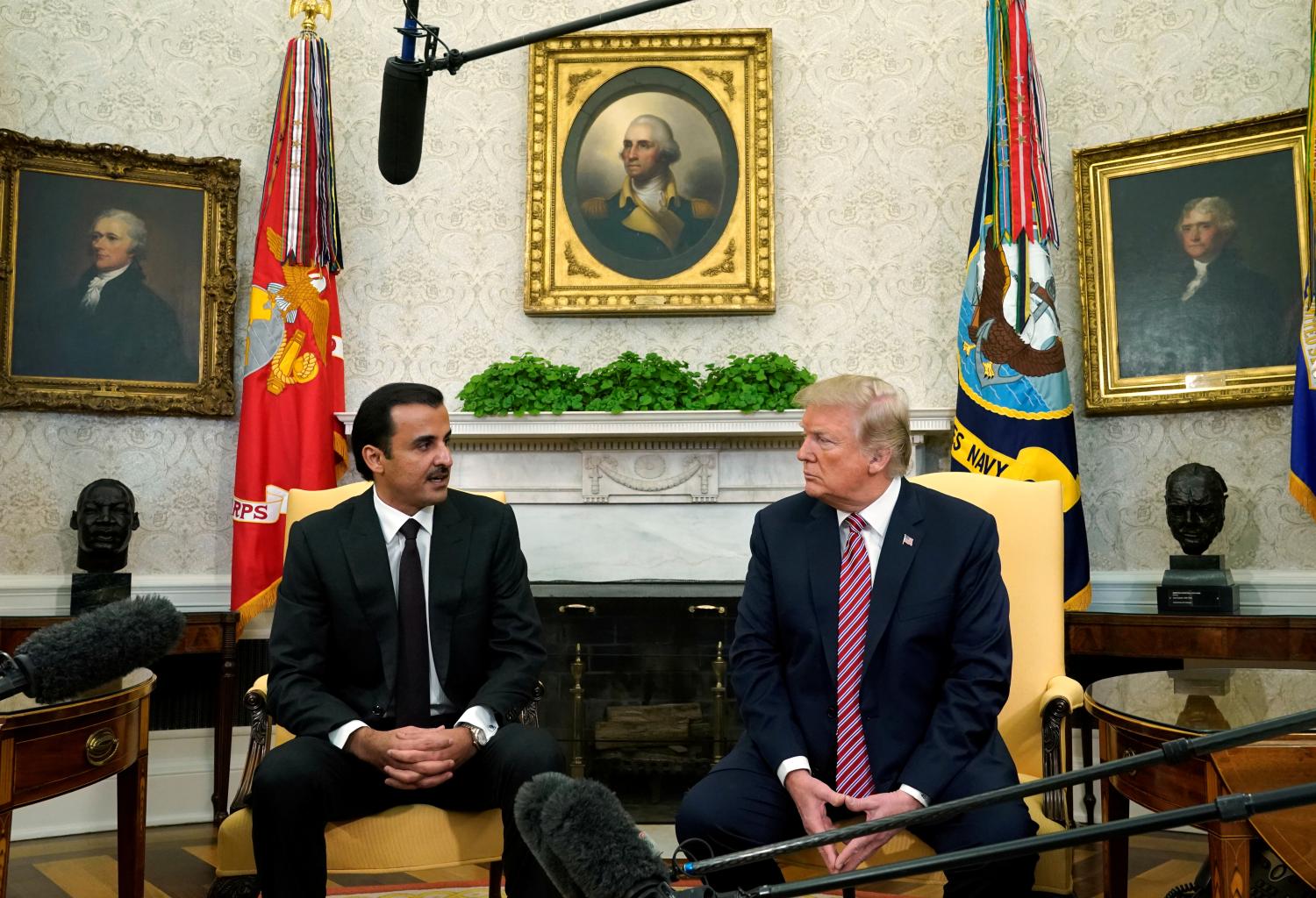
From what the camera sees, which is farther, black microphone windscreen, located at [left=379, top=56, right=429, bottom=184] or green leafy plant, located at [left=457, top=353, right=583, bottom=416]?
green leafy plant, located at [left=457, top=353, right=583, bottom=416]

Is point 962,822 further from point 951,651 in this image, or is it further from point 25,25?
point 25,25

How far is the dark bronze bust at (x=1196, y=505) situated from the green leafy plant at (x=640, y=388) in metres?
2.08

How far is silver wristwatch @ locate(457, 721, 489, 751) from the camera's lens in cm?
271

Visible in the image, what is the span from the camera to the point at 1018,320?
15.3ft

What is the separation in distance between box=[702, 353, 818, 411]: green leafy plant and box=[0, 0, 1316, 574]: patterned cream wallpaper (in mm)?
359

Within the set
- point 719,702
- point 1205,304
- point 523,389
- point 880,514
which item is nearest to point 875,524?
point 880,514

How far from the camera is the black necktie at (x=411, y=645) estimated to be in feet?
9.33

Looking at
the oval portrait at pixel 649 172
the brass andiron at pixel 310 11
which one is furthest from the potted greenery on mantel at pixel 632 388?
the brass andiron at pixel 310 11

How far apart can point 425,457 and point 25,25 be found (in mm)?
3827

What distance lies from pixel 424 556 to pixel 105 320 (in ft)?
9.65

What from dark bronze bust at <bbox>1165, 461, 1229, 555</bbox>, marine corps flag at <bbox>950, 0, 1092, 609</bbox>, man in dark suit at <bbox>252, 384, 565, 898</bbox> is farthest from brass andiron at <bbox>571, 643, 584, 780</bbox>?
dark bronze bust at <bbox>1165, 461, 1229, 555</bbox>

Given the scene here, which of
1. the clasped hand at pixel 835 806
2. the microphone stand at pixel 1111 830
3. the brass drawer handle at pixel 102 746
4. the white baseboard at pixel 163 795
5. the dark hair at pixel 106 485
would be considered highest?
the dark hair at pixel 106 485

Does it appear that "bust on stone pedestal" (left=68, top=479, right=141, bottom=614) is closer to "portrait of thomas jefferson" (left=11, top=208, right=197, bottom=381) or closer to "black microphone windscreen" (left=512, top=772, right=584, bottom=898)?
"portrait of thomas jefferson" (left=11, top=208, right=197, bottom=381)

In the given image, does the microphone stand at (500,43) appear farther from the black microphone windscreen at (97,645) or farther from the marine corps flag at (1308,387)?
the marine corps flag at (1308,387)
